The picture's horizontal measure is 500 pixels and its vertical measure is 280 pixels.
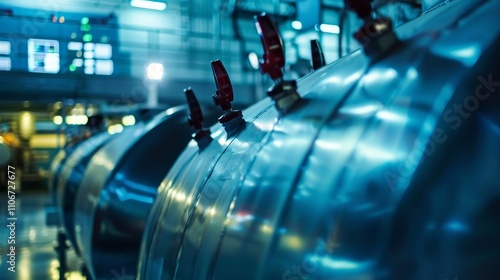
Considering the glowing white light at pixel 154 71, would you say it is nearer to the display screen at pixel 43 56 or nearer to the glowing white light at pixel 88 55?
the glowing white light at pixel 88 55

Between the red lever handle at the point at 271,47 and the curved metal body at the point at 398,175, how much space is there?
178mm

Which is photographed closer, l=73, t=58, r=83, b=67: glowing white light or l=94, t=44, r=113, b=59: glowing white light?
l=73, t=58, r=83, b=67: glowing white light

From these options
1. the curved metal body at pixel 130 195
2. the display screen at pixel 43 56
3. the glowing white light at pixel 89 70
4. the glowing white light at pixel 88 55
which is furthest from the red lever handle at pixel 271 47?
the glowing white light at pixel 88 55

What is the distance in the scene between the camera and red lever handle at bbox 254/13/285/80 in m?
0.96

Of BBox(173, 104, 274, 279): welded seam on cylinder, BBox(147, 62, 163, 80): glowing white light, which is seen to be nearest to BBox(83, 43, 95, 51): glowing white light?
BBox(147, 62, 163, 80): glowing white light

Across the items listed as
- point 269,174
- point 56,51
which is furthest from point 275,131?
point 56,51

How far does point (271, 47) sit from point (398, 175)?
0.42 meters

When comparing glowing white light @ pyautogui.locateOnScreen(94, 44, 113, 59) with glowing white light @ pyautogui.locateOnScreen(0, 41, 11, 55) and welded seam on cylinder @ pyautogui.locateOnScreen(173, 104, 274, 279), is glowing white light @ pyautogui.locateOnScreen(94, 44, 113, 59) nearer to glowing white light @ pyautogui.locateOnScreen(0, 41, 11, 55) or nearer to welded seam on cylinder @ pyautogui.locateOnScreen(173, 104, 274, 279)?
glowing white light @ pyautogui.locateOnScreen(0, 41, 11, 55)

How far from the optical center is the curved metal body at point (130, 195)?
2291 millimetres

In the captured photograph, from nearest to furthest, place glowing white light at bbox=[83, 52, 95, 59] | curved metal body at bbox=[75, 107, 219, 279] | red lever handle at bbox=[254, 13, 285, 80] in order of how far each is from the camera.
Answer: red lever handle at bbox=[254, 13, 285, 80] → curved metal body at bbox=[75, 107, 219, 279] → glowing white light at bbox=[83, 52, 95, 59]

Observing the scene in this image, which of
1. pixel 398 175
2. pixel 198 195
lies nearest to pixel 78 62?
pixel 198 195

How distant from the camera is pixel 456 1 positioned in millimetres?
838

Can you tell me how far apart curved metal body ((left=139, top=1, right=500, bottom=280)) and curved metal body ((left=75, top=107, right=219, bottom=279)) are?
5.05 feet

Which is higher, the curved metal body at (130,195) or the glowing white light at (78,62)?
the glowing white light at (78,62)
